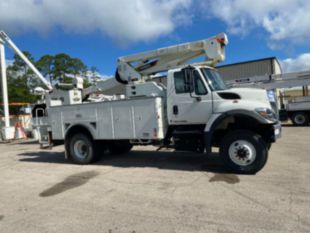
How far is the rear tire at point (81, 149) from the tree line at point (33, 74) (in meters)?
28.1

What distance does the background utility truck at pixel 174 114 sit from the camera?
5.93 metres

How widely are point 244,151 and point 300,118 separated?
44.9 ft

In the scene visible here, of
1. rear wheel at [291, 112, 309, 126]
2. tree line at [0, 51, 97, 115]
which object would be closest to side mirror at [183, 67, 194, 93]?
rear wheel at [291, 112, 309, 126]

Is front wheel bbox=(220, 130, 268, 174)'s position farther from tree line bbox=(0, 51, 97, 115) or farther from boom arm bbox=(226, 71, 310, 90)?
tree line bbox=(0, 51, 97, 115)

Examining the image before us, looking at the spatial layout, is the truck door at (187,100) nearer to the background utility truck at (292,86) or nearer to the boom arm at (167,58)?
the boom arm at (167,58)

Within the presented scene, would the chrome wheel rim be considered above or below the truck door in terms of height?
below

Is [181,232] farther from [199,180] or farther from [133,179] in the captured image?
[133,179]

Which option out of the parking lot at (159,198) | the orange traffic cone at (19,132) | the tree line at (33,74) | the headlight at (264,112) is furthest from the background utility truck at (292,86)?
the tree line at (33,74)

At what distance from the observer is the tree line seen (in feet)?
116

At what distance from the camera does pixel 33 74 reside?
126 feet

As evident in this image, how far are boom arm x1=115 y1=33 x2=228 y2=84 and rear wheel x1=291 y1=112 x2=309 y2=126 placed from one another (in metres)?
12.6

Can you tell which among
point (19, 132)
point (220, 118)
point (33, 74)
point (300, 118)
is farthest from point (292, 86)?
point (33, 74)

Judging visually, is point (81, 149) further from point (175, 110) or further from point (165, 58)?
point (165, 58)

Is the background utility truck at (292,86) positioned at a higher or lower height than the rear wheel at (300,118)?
higher
